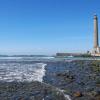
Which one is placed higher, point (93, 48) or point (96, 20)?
point (96, 20)

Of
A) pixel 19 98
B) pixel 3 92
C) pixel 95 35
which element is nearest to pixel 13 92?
pixel 3 92

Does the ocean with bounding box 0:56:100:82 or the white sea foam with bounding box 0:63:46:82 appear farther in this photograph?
the ocean with bounding box 0:56:100:82

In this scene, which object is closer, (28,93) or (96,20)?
(28,93)

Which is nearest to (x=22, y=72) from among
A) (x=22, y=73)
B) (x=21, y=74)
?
(x=22, y=73)

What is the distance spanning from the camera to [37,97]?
17.3 m

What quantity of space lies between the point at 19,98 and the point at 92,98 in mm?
5097

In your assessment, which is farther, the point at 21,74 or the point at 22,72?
the point at 22,72

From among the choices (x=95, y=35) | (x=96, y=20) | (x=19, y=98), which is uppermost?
(x=96, y=20)

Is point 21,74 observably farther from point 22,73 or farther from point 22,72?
point 22,72

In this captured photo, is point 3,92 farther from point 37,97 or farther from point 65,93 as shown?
point 65,93

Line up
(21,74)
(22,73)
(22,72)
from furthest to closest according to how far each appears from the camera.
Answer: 1. (22,72)
2. (22,73)
3. (21,74)

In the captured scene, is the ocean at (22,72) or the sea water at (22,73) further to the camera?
the ocean at (22,72)

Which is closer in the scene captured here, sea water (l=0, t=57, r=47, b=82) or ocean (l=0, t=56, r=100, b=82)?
sea water (l=0, t=57, r=47, b=82)

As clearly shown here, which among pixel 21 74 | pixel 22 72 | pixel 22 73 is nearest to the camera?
pixel 21 74
